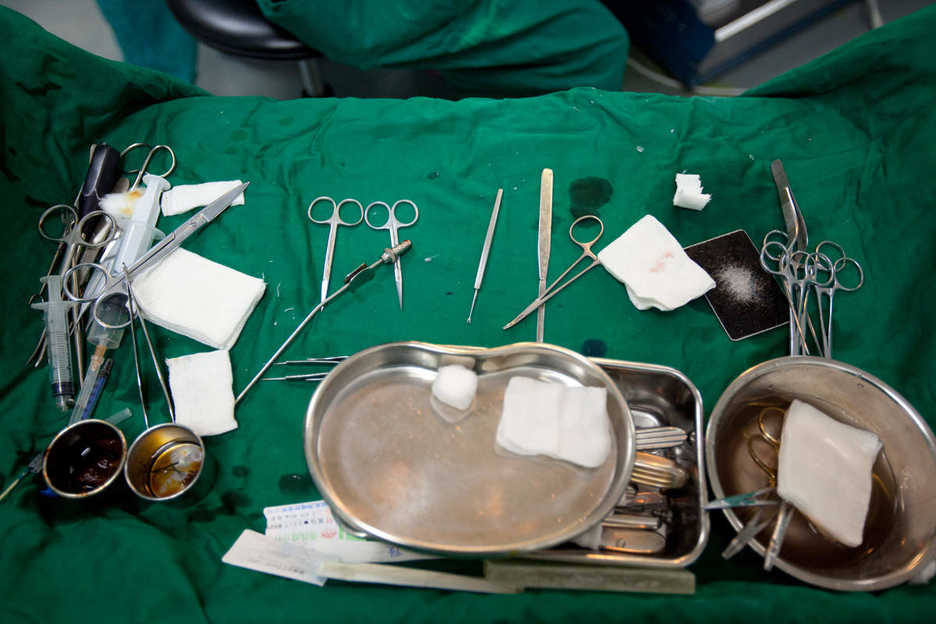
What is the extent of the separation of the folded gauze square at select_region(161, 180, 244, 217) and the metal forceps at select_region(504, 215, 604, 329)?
0.81 m

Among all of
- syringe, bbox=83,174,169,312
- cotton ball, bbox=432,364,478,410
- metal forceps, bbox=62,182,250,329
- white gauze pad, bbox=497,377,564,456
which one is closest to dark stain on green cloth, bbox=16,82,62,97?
syringe, bbox=83,174,169,312

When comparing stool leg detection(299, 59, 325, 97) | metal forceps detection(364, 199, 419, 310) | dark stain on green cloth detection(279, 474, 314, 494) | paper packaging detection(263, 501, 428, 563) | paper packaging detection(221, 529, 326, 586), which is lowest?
paper packaging detection(221, 529, 326, 586)

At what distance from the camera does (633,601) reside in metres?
0.88

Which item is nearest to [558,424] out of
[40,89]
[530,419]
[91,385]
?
[530,419]

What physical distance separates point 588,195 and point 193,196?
1.05 m

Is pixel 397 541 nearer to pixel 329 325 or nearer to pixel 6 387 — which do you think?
pixel 329 325

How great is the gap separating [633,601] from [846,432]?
1.74 ft

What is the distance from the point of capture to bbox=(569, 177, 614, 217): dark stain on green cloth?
4.37ft

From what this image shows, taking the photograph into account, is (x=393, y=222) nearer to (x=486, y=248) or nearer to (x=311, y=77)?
(x=486, y=248)

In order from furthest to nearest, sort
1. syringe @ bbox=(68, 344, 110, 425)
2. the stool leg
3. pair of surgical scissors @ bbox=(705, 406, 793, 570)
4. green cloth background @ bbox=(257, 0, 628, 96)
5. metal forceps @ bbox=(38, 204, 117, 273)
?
the stool leg < green cloth background @ bbox=(257, 0, 628, 96) < metal forceps @ bbox=(38, 204, 117, 273) < syringe @ bbox=(68, 344, 110, 425) < pair of surgical scissors @ bbox=(705, 406, 793, 570)

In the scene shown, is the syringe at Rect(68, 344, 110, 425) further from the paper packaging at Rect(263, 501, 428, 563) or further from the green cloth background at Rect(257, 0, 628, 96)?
the green cloth background at Rect(257, 0, 628, 96)

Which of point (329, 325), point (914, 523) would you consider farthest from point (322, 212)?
point (914, 523)

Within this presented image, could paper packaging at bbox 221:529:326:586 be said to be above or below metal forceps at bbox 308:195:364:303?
below

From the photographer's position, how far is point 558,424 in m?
0.92
